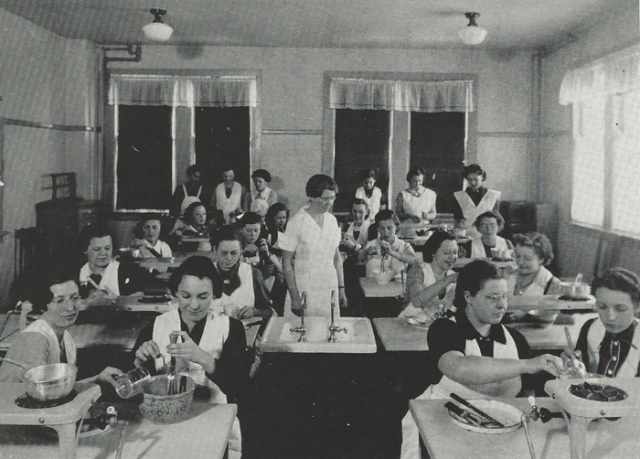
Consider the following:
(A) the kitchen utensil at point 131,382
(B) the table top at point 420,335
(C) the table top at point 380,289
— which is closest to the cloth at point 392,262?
(C) the table top at point 380,289

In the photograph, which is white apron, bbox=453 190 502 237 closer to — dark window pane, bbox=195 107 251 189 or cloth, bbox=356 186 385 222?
cloth, bbox=356 186 385 222

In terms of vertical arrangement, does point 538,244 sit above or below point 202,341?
above

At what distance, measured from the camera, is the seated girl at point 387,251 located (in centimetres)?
518

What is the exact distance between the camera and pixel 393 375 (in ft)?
11.5

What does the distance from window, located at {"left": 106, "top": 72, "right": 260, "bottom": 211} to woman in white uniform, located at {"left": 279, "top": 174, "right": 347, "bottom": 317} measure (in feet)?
15.8

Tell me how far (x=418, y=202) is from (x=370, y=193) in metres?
0.64

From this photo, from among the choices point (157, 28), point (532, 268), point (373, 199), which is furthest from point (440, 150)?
point (532, 268)

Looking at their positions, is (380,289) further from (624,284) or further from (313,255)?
(624,284)

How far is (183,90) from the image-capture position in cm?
886

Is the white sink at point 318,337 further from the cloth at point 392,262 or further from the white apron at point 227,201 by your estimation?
the white apron at point 227,201

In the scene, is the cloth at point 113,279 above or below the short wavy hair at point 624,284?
below

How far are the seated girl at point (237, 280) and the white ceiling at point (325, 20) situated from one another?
335 cm

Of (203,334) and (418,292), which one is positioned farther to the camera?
(418,292)

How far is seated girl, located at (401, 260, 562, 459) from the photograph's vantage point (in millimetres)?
2457
